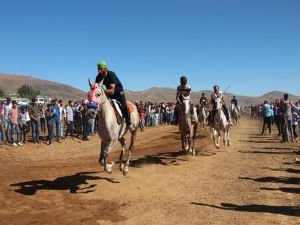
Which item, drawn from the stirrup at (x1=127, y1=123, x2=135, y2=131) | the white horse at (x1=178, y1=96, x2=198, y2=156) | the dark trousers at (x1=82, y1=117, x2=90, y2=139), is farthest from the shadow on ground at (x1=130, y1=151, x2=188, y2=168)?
the dark trousers at (x1=82, y1=117, x2=90, y2=139)

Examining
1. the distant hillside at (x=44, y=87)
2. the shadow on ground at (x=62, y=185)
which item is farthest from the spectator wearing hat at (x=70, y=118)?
the distant hillside at (x=44, y=87)

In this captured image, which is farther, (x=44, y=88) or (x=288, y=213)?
(x=44, y=88)

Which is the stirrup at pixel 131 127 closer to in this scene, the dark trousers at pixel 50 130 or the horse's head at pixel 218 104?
the horse's head at pixel 218 104

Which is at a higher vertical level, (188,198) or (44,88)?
(44,88)

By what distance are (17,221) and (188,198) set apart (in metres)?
4.15

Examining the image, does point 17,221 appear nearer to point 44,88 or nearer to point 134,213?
point 134,213

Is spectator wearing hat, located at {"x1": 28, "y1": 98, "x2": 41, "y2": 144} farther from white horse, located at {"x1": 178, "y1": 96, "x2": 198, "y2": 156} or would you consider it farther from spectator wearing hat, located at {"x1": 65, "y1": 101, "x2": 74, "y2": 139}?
white horse, located at {"x1": 178, "y1": 96, "x2": 198, "y2": 156}

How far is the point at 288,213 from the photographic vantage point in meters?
8.51

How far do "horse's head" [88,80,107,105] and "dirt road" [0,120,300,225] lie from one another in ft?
8.12

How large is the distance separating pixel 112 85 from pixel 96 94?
3.68 feet

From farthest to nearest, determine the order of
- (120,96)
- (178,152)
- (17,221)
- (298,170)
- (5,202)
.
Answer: (178,152), (298,170), (120,96), (5,202), (17,221)

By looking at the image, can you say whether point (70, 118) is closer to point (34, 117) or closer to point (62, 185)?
point (34, 117)

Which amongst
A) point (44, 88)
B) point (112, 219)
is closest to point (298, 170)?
point (112, 219)

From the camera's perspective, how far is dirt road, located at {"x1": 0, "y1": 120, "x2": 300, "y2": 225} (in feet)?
27.5
